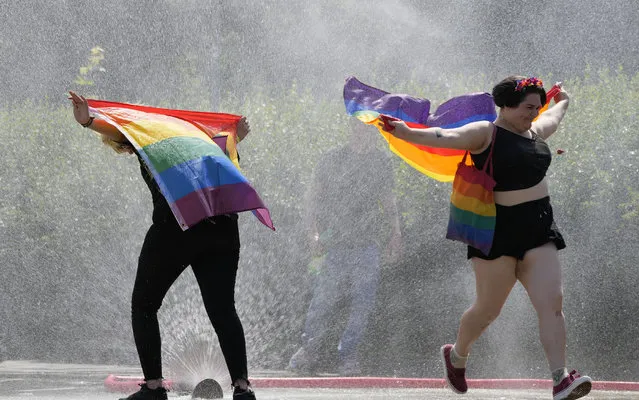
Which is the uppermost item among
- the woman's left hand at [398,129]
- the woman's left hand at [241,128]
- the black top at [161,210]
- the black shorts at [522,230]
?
the woman's left hand at [398,129]

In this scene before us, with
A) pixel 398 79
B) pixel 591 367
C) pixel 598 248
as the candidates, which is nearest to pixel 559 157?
pixel 598 248

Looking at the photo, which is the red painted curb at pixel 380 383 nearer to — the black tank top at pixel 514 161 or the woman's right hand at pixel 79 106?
the black tank top at pixel 514 161

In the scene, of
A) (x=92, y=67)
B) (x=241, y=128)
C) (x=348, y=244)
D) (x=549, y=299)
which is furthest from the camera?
(x=92, y=67)

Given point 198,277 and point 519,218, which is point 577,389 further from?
point 198,277

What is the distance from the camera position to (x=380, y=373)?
9422mm

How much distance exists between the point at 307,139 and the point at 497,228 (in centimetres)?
520

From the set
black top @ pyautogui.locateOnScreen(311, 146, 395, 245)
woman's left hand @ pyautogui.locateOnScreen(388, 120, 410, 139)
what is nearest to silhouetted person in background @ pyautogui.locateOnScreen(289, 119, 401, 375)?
black top @ pyautogui.locateOnScreen(311, 146, 395, 245)

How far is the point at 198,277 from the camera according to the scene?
17.6 ft

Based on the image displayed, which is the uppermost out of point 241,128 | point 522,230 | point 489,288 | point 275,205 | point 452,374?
point 241,128

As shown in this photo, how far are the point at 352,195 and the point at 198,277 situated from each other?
4.30 m

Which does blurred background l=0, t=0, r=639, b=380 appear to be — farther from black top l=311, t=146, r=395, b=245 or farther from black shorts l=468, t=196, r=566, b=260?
black shorts l=468, t=196, r=566, b=260

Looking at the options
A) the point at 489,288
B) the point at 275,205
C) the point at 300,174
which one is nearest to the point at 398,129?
the point at 489,288

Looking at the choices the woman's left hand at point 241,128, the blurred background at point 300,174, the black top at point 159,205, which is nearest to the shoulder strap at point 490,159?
the woman's left hand at point 241,128

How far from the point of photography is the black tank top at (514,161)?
561 centimetres
